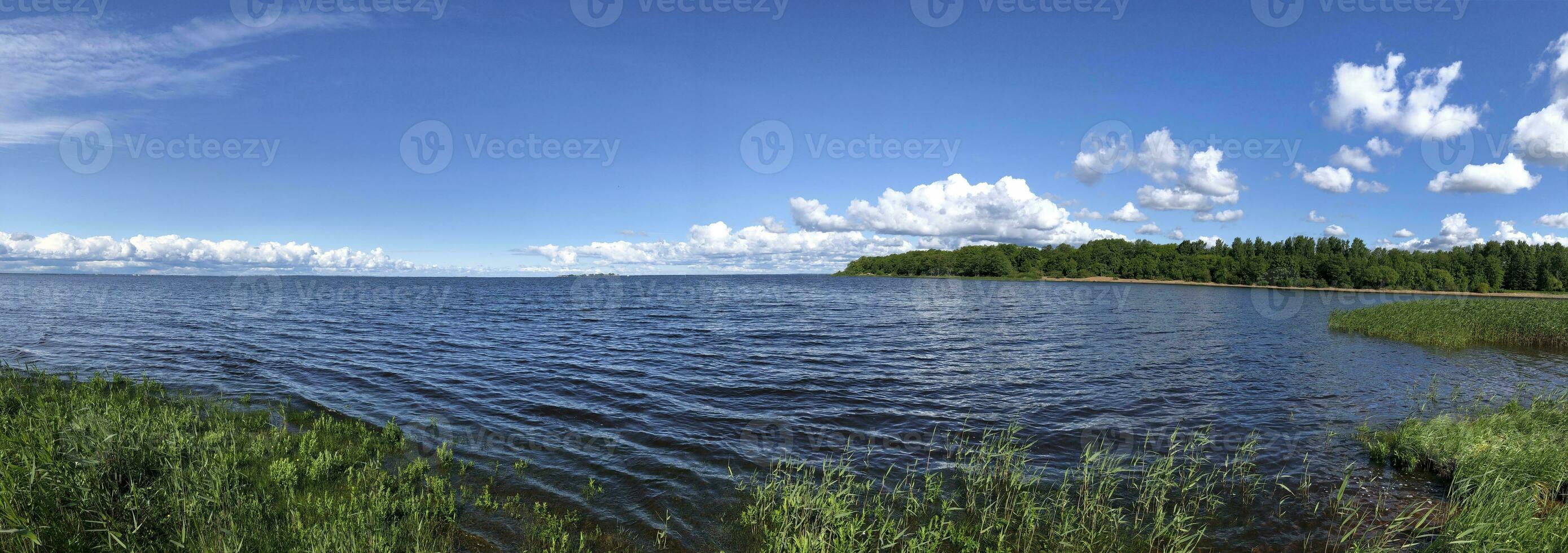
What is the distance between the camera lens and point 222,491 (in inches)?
327

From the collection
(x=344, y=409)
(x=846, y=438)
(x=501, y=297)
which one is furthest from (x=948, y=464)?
(x=501, y=297)

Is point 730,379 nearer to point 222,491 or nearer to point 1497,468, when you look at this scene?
point 222,491

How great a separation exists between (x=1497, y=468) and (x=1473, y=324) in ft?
142

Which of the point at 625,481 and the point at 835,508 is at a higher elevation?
the point at 835,508

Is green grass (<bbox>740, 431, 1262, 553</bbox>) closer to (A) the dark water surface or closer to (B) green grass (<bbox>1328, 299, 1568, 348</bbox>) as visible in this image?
(A) the dark water surface

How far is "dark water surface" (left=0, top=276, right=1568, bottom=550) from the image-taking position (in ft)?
47.5

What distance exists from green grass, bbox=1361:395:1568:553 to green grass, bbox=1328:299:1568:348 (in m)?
28.7

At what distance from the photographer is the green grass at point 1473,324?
37.1 metres

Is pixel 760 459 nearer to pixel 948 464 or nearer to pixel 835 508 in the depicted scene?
pixel 948 464

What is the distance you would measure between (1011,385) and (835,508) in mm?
17184

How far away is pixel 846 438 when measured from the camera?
15898mm

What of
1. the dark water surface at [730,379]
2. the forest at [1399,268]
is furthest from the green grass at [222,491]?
the forest at [1399,268]

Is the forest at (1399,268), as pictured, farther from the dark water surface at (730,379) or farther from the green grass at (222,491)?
the green grass at (222,491)

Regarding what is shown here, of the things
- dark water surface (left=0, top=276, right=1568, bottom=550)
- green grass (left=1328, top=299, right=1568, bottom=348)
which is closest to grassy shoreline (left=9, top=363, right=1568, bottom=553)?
dark water surface (left=0, top=276, right=1568, bottom=550)
